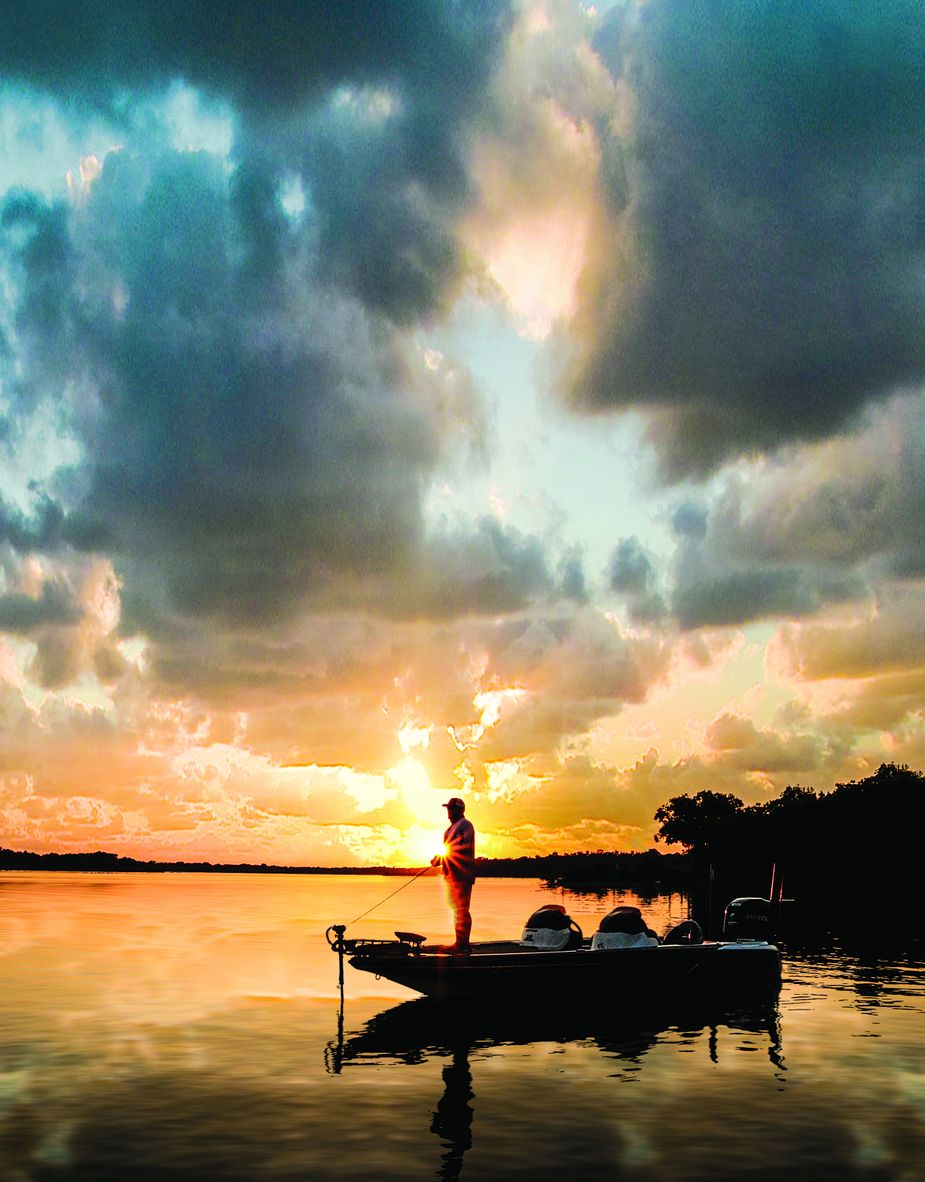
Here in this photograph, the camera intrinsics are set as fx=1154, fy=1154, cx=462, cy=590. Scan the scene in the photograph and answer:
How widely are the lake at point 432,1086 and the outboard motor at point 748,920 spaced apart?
285 cm

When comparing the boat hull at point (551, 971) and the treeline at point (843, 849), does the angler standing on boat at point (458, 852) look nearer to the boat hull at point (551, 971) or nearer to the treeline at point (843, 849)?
the boat hull at point (551, 971)

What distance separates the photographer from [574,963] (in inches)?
1133

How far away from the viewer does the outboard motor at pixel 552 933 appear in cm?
3058

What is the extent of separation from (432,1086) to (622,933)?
34.5 ft

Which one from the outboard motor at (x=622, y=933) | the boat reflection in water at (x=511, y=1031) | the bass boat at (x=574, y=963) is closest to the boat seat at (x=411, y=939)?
the bass boat at (x=574, y=963)

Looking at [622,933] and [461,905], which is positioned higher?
[461,905]

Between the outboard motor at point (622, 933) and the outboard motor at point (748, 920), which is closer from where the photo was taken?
the outboard motor at point (622, 933)

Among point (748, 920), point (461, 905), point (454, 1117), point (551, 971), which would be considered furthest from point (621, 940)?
point (748, 920)

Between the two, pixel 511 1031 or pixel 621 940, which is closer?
pixel 511 1031

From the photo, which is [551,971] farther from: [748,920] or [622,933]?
[748,920]

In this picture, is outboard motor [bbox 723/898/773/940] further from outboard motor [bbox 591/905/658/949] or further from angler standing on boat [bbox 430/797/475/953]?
angler standing on boat [bbox 430/797/475/953]

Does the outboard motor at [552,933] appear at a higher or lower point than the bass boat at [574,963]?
higher

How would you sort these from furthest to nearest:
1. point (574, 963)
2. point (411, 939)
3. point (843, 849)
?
point (843, 849) → point (411, 939) → point (574, 963)

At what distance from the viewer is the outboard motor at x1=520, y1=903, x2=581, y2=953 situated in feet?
100
